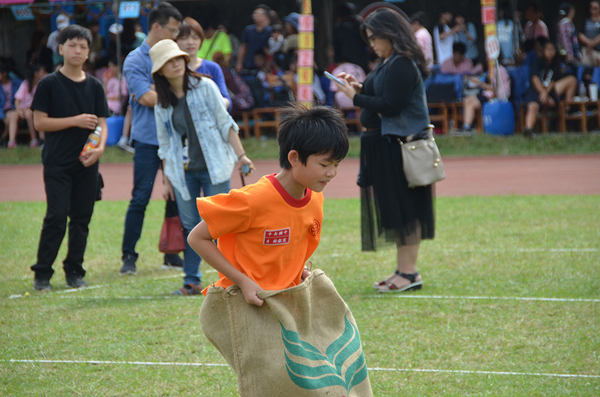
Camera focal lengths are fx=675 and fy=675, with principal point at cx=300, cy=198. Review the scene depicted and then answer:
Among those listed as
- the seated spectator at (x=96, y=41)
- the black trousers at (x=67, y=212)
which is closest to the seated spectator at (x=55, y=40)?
the seated spectator at (x=96, y=41)

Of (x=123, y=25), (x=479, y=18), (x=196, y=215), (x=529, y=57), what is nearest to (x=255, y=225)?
(x=196, y=215)

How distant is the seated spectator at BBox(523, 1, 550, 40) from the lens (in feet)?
44.8

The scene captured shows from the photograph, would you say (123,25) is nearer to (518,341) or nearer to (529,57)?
(529,57)

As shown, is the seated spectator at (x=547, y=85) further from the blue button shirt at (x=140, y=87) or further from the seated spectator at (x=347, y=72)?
the blue button shirt at (x=140, y=87)

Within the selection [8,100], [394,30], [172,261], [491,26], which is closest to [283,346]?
[394,30]

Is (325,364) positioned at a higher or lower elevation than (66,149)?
lower

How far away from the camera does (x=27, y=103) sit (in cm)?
1417

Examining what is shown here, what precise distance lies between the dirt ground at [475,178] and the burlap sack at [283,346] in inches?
286

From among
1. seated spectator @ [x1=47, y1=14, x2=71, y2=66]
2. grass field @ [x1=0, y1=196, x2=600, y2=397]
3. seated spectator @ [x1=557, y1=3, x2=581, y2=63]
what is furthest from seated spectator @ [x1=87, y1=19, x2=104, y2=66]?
seated spectator @ [x1=557, y1=3, x2=581, y2=63]

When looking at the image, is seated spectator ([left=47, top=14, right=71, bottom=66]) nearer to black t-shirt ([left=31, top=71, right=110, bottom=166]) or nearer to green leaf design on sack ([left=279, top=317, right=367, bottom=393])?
black t-shirt ([left=31, top=71, right=110, bottom=166])

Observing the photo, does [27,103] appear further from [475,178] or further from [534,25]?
[534,25]

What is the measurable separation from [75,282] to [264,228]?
125 inches

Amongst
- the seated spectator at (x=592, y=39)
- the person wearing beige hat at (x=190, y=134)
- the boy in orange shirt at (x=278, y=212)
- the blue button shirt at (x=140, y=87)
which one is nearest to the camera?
the boy in orange shirt at (x=278, y=212)

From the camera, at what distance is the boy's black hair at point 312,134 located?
239 cm
